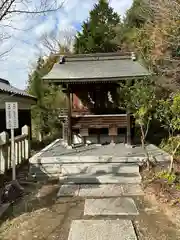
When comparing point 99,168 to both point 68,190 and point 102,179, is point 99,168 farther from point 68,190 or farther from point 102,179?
point 68,190

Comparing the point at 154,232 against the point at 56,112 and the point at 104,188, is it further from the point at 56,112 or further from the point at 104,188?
the point at 56,112

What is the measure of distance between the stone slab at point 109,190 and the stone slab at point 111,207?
34 centimetres

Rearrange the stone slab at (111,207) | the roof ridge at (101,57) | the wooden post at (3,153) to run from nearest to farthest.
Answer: the stone slab at (111,207), the wooden post at (3,153), the roof ridge at (101,57)

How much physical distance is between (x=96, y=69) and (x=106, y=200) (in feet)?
22.7

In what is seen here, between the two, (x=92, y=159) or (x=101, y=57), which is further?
(x=101, y=57)

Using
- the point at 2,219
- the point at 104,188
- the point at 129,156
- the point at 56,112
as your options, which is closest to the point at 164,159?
the point at 129,156

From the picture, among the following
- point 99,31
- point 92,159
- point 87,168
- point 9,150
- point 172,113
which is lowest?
point 87,168

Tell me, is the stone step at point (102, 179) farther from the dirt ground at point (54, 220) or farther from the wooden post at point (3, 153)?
the wooden post at point (3, 153)

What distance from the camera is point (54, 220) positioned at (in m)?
4.54

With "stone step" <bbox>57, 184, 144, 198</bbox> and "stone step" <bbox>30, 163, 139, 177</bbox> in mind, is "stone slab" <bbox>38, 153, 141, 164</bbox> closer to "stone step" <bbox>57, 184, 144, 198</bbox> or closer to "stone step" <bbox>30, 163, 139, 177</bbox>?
"stone step" <bbox>30, 163, 139, 177</bbox>

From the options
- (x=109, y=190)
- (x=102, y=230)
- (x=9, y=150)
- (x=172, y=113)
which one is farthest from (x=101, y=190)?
(x=9, y=150)

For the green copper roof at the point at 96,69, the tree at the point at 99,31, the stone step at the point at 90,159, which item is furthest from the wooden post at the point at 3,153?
the tree at the point at 99,31

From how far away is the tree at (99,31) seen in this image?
24.1 metres

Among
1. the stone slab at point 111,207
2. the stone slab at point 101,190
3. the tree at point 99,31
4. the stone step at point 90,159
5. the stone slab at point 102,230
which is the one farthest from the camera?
the tree at point 99,31
